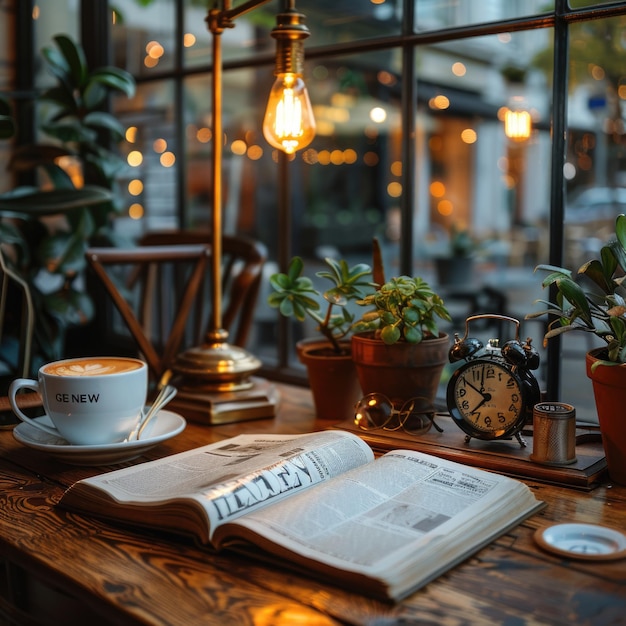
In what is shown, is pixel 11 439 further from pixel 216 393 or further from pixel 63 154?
pixel 63 154

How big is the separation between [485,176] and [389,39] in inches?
415

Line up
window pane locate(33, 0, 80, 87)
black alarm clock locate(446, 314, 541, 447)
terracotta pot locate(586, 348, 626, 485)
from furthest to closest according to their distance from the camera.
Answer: window pane locate(33, 0, 80, 87) → black alarm clock locate(446, 314, 541, 447) → terracotta pot locate(586, 348, 626, 485)

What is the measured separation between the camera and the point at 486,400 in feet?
4.13

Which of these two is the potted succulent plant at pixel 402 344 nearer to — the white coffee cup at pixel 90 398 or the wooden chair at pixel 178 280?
the white coffee cup at pixel 90 398

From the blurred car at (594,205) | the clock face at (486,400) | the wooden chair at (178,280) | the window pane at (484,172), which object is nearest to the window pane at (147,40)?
the wooden chair at (178,280)

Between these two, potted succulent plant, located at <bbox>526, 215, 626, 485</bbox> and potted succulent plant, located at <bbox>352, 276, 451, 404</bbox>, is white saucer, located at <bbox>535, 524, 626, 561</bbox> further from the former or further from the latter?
potted succulent plant, located at <bbox>352, 276, 451, 404</bbox>

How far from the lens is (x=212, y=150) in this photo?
1.58 meters

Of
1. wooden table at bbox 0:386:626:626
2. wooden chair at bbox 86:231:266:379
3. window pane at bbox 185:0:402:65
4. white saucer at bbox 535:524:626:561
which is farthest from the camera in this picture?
window pane at bbox 185:0:402:65

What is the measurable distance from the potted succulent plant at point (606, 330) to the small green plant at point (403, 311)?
203 mm

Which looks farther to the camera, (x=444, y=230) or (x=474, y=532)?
(x=444, y=230)

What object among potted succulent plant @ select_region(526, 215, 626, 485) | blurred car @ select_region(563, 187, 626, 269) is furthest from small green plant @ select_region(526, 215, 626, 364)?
blurred car @ select_region(563, 187, 626, 269)

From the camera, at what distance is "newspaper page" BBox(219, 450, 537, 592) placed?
86 centimetres

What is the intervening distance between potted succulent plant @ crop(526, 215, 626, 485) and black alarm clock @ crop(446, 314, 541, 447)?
8 centimetres

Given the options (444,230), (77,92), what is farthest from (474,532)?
(444,230)
